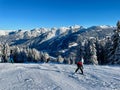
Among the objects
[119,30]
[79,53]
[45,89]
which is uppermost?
[119,30]

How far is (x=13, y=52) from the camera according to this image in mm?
115438

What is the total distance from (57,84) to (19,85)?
3.36 metres

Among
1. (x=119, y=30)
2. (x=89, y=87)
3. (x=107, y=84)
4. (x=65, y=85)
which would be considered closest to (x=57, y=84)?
(x=65, y=85)

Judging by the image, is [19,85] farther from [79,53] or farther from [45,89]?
[79,53]

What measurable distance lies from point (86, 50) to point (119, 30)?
1610 centimetres

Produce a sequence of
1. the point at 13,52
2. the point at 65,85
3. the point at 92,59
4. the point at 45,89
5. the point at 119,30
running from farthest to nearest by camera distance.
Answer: the point at 13,52, the point at 92,59, the point at 119,30, the point at 65,85, the point at 45,89

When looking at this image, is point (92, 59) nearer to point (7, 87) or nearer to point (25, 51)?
point (7, 87)

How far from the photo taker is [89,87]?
18344 mm

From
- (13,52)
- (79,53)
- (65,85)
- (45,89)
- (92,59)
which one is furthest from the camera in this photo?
(13,52)

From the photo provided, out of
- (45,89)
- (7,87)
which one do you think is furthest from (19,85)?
(45,89)

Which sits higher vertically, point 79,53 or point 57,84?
point 79,53

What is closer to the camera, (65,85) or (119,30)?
(65,85)

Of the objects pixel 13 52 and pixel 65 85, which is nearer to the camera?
pixel 65 85

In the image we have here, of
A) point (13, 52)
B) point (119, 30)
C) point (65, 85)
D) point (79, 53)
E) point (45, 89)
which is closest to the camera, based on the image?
point (45, 89)
